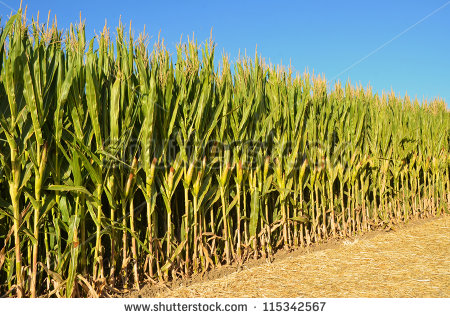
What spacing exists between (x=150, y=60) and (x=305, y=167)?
6.45 ft

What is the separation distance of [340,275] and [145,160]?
1.82 m

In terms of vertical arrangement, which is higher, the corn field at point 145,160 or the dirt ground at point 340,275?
the corn field at point 145,160

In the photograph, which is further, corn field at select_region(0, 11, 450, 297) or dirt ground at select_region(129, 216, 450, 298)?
dirt ground at select_region(129, 216, 450, 298)

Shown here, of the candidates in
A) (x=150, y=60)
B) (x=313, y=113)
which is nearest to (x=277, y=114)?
(x=313, y=113)

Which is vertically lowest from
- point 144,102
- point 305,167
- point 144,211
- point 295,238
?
point 295,238

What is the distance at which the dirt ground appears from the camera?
8.98ft

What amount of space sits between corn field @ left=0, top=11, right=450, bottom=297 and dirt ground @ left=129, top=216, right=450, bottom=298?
17 centimetres

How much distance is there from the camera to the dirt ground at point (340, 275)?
274 centimetres

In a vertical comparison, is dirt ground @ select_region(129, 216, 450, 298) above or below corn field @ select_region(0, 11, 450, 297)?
below

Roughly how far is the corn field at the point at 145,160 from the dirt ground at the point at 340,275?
0.17 metres

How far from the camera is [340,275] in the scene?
312 centimetres

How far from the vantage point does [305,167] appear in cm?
397

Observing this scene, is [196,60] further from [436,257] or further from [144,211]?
[436,257]

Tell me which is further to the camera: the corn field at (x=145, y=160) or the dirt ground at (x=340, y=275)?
the dirt ground at (x=340, y=275)
